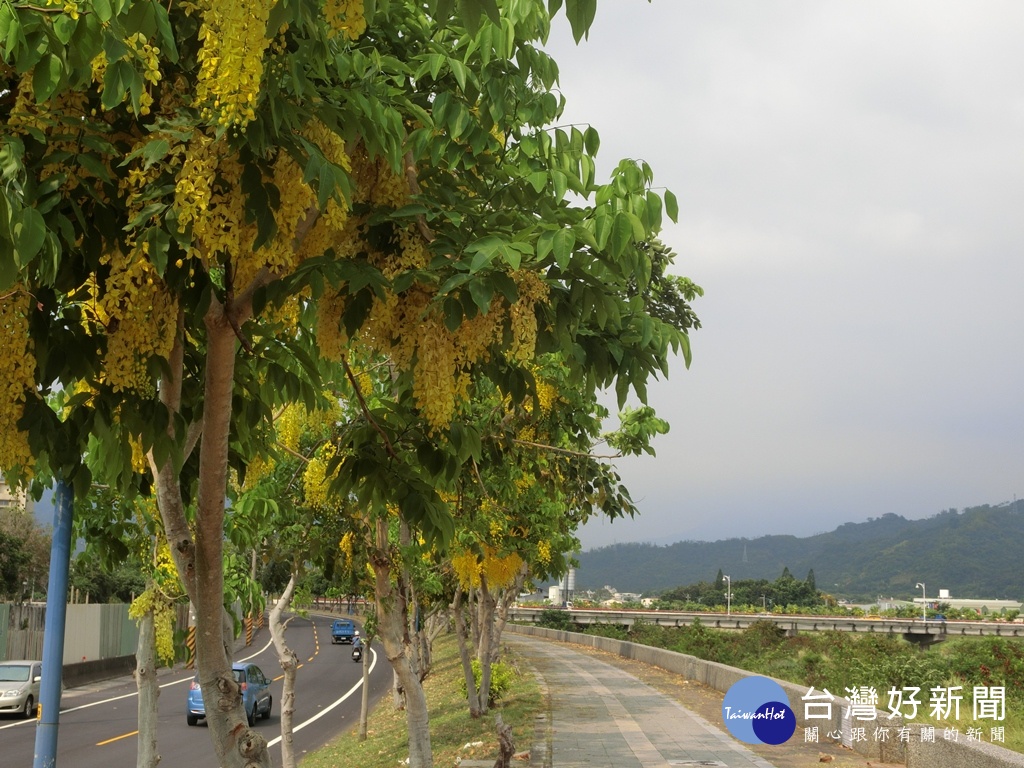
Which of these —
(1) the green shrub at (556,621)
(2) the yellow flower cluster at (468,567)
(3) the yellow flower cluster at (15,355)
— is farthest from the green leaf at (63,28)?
(1) the green shrub at (556,621)

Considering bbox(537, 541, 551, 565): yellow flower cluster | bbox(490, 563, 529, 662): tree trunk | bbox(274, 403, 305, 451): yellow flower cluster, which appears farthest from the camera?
bbox(490, 563, 529, 662): tree trunk

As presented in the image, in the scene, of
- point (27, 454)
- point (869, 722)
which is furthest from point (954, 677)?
point (27, 454)

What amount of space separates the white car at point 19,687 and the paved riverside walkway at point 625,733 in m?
12.4

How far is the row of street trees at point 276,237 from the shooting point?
3113 millimetres

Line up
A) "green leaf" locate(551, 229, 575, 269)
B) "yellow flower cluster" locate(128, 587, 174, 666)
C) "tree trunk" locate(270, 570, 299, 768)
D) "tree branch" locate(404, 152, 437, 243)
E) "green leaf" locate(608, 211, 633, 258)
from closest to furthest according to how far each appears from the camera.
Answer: "green leaf" locate(551, 229, 575, 269)
"green leaf" locate(608, 211, 633, 258)
"tree branch" locate(404, 152, 437, 243)
"yellow flower cluster" locate(128, 587, 174, 666)
"tree trunk" locate(270, 570, 299, 768)

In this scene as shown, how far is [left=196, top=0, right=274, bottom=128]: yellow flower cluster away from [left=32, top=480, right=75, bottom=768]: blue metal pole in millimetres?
3622

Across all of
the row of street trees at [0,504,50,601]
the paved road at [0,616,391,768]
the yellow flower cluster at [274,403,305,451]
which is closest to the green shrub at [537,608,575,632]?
the paved road at [0,616,391,768]

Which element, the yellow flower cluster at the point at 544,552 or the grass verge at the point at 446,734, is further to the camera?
the yellow flower cluster at the point at 544,552

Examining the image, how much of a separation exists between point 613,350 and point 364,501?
1.34 meters

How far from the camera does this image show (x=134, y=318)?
3.69 meters

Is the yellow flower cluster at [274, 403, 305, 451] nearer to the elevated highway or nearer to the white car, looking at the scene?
the white car

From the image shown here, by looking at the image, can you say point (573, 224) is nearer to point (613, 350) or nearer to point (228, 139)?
point (613, 350)

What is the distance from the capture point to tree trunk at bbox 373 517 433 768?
28.0ft

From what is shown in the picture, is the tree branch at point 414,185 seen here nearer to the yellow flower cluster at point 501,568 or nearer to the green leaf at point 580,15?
the green leaf at point 580,15
